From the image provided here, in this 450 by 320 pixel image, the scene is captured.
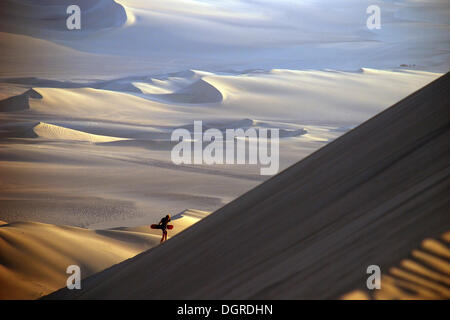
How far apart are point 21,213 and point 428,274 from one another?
9062mm

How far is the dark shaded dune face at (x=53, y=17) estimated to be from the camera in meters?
58.4

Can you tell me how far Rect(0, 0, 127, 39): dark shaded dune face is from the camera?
192 ft

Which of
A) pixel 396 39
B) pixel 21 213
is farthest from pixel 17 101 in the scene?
pixel 396 39

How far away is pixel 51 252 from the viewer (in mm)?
6062

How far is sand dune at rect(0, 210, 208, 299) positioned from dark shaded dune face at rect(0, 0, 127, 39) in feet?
173

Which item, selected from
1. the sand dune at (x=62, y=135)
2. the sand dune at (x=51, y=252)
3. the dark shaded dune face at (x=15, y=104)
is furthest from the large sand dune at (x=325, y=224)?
the dark shaded dune face at (x=15, y=104)

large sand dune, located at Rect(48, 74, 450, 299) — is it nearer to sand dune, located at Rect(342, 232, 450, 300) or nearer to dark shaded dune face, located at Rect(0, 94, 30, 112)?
sand dune, located at Rect(342, 232, 450, 300)

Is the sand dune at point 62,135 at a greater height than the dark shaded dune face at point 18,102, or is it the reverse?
the dark shaded dune face at point 18,102

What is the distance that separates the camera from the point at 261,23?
216 ft

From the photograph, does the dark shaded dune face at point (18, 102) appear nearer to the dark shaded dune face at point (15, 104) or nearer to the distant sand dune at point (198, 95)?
the dark shaded dune face at point (15, 104)

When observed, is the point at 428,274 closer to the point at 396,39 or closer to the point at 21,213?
the point at 21,213

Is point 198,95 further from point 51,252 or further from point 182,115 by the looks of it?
point 51,252

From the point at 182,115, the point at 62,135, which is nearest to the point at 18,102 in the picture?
the point at 182,115

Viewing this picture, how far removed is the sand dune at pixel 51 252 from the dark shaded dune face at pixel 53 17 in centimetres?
5258
